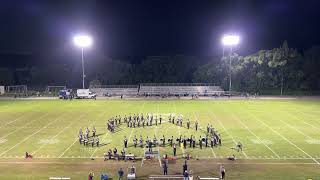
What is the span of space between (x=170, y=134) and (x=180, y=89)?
45.1 meters

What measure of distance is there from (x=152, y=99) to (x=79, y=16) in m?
41.0

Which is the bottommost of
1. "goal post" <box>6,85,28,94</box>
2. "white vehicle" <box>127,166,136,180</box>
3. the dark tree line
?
"white vehicle" <box>127,166,136,180</box>

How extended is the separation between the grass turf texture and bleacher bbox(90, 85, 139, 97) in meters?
16.9

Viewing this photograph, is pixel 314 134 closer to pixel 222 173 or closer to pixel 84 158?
pixel 222 173

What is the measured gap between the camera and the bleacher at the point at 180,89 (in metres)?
80.9

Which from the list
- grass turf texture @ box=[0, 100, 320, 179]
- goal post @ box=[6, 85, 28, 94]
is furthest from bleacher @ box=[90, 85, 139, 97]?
grass turf texture @ box=[0, 100, 320, 179]

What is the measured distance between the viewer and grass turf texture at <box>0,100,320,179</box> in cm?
2795

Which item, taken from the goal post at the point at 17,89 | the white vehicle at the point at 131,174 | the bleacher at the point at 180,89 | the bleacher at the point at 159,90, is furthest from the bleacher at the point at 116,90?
the white vehicle at the point at 131,174

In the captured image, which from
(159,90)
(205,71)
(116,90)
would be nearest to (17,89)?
(116,90)

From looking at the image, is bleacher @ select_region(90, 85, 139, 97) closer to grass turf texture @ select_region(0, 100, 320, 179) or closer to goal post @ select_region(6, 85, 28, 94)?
goal post @ select_region(6, 85, 28, 94)

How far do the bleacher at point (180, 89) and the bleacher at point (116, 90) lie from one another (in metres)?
1.70

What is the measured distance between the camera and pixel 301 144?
3528 centimetres

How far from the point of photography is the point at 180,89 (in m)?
84.5

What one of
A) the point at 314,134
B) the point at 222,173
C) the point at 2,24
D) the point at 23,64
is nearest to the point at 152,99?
the point at 314,134
